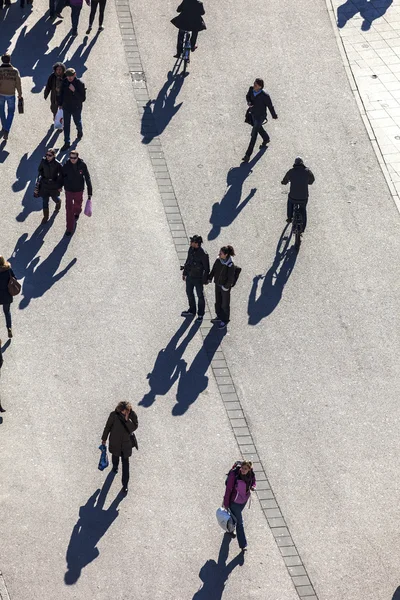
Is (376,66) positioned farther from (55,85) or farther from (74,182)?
(74,182)

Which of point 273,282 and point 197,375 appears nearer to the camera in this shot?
point 197,375

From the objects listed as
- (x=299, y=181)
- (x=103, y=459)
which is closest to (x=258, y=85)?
(x=299, y=181)

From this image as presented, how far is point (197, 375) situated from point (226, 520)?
10.0 feet

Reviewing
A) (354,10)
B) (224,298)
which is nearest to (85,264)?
(224,298)

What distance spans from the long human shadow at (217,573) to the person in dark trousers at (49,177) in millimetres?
6587

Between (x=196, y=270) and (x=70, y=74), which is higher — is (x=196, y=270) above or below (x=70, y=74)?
below

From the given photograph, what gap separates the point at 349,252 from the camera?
20.4 metres

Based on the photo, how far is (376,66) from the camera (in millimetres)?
24641

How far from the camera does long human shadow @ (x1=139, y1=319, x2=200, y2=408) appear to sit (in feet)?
58.0

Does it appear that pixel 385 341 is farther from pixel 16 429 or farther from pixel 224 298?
pixel 16 429

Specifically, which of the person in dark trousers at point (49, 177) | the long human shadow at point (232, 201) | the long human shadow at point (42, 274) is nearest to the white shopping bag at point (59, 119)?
the person in dark trousers at point (49, 177)

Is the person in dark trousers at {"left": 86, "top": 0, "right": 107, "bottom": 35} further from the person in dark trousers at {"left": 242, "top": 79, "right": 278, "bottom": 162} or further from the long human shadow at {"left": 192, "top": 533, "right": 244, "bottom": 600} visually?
the long human shadow at {"left": 192, "top": 533, "right": 244, "bottom": 600}

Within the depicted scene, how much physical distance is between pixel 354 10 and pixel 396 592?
14.3 meters

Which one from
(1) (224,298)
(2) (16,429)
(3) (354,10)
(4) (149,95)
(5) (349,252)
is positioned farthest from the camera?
(3) (354,10)
